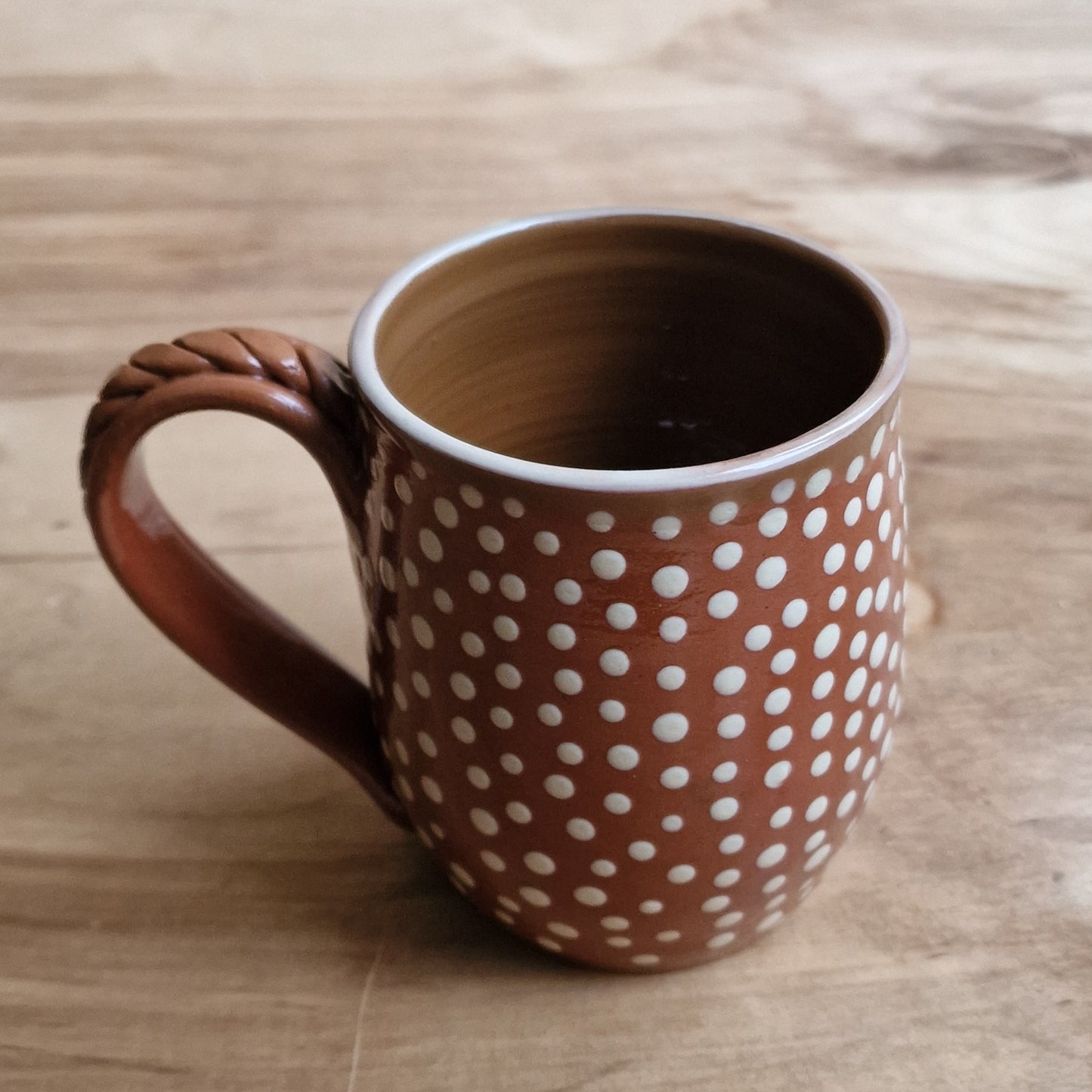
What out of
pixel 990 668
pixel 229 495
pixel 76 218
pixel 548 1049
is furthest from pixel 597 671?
pixel 76 218

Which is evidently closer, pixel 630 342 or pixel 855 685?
pixel 855 685

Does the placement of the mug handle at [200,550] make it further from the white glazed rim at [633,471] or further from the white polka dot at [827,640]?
the white polka dot at [827,640]

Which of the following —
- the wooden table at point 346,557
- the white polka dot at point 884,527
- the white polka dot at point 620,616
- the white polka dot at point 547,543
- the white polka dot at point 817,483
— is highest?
the white polka dot at point 817,483

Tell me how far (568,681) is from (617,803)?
0.04 m

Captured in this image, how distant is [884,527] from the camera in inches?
13.3

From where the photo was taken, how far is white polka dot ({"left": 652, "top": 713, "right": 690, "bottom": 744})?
0.32 meters

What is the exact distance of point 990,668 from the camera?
0.52 m

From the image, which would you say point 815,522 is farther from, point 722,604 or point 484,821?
point 484,821

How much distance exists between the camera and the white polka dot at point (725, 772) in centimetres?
33

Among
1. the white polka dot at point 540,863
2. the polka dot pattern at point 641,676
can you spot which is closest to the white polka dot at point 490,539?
the polka dot pattern at point 641,676

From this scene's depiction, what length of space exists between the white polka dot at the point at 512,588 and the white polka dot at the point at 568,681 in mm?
23

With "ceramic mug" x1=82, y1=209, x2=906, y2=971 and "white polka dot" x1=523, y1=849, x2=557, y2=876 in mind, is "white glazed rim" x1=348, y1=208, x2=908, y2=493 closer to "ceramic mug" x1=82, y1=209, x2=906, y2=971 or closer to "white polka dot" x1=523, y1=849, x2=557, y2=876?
"ceramic mug" x1=82, y1=209, x2=906, y2=971

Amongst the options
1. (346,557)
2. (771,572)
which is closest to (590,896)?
(771,572)

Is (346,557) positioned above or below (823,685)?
below
